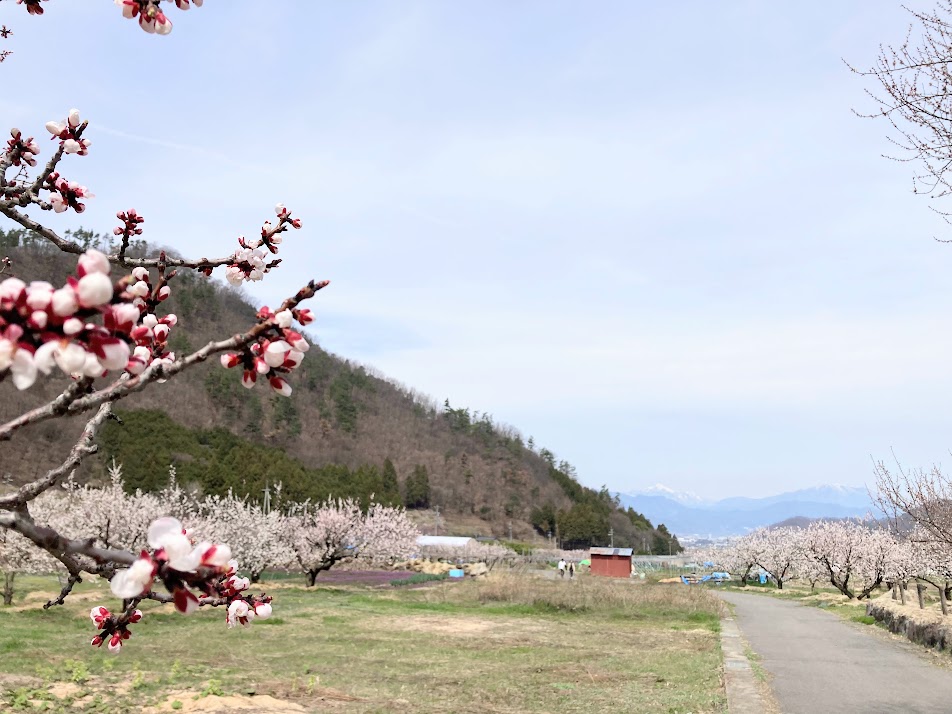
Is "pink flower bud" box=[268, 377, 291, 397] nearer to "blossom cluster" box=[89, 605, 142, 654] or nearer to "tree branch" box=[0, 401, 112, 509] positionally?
"tree branch" box=[0, 401, 112, 509]

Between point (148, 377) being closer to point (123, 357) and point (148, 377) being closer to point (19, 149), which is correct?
point (123, 357)

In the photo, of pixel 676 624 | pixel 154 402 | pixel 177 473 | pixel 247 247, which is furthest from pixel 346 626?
pixel 154 402

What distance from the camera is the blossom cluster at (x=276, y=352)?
80.1 inches

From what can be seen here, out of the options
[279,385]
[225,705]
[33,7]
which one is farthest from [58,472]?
[225,705]

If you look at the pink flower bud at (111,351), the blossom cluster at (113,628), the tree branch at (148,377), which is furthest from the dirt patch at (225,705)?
the pink flower bud at (111,351)

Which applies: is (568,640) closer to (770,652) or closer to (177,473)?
(770,652)

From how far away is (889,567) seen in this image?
107ft

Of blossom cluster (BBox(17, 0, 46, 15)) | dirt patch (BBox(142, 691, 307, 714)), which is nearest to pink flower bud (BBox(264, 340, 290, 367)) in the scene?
blossom cluster (BBox(17, 0, 46, 15))

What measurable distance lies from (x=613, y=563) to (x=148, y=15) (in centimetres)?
5409

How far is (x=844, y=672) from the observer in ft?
41.4

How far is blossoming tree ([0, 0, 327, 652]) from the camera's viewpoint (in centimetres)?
150

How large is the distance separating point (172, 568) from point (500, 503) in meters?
122

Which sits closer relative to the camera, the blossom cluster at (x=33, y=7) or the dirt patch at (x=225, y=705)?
the blossom cluster at (x=33, y=7)

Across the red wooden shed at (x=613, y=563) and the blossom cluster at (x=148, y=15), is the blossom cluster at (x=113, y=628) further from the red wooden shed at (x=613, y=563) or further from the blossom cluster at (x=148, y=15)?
the red wooden shed at (x=613, y=563)
